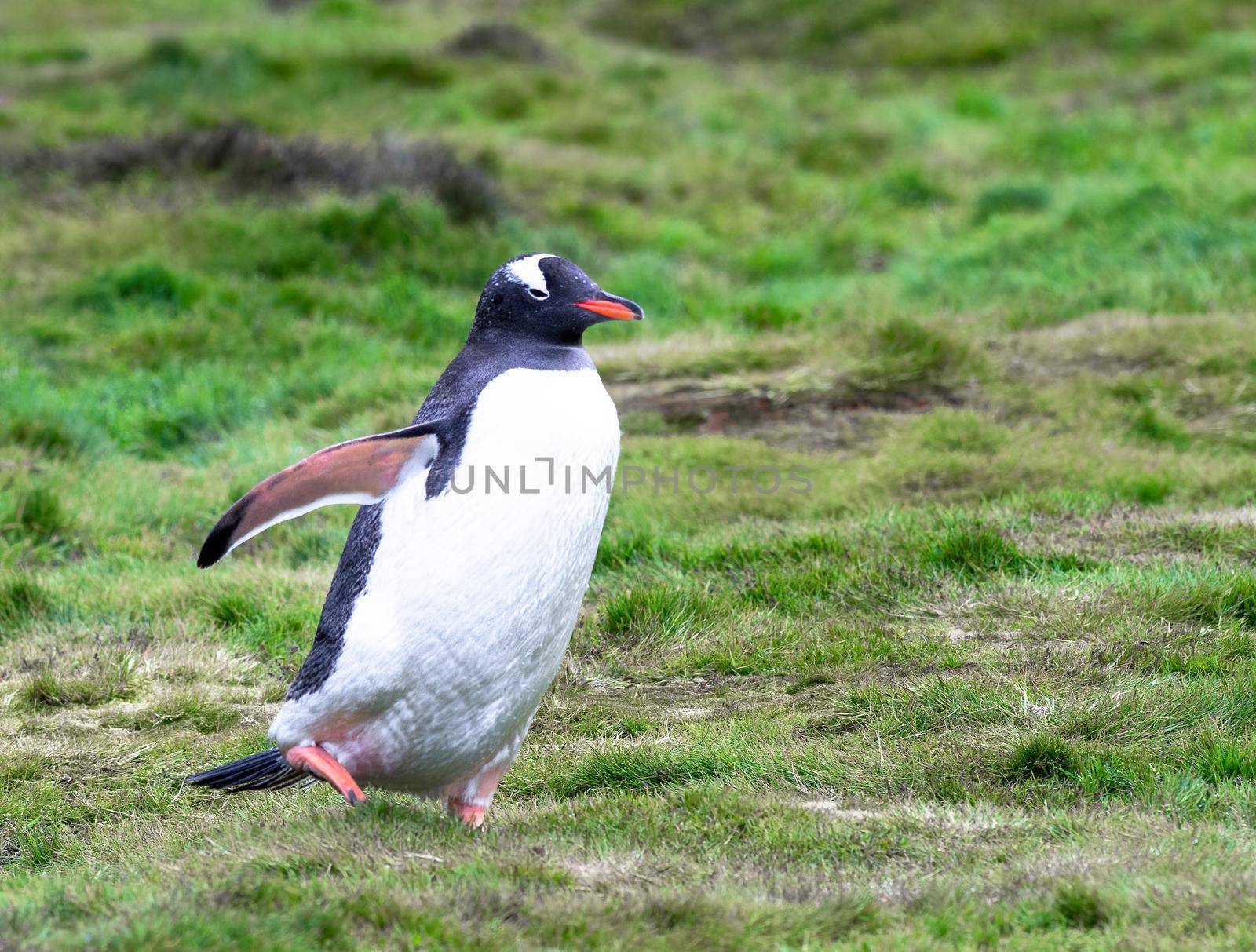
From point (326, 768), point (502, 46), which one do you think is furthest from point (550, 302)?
point (502, 46)

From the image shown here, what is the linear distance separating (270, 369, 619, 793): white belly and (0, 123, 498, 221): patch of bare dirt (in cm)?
810

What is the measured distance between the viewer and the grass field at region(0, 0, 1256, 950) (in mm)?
3342

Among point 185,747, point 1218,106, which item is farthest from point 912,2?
point 185,747

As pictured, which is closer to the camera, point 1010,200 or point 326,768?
point 326,768

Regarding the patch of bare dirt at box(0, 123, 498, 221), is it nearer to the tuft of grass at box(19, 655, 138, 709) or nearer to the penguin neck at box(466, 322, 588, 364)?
the tuft of grass at box(19, 655, 138, 709)

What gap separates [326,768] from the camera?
3738 mm

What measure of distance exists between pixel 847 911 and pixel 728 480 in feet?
13.0

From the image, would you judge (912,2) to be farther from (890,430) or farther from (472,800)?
(472,800)

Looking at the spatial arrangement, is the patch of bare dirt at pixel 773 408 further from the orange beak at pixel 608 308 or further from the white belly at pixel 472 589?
the white belly at pixel 472 589

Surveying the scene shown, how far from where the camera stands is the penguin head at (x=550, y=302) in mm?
3943

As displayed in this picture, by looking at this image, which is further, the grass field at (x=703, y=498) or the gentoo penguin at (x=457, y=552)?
the gentoo penguin at (x=457, y=552)

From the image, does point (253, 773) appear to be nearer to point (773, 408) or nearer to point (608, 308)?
point (608, 308)

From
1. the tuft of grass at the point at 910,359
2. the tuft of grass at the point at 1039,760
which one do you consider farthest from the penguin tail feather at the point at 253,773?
the tuft of grass at the point at 910,359

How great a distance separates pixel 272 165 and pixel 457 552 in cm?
898
